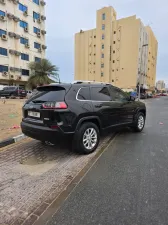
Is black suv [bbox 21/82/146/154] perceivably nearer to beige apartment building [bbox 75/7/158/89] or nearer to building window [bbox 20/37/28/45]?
building window [bbox 20/37/28/45]

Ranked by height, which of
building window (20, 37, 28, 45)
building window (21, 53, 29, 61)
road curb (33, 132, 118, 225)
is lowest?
road curb (33, 132, 118, 225)

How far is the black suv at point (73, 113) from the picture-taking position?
3.88 meters

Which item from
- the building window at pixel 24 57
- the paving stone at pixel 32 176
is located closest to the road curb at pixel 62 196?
the paving stone at pixel 32 176

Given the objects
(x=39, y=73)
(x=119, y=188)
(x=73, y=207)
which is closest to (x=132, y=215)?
(x=119, y=188)

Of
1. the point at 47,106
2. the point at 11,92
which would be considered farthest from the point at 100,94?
the point at 11,92

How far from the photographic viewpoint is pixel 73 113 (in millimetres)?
4020

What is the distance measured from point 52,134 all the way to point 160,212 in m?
2.49

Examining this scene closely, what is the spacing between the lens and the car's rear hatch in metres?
3.85

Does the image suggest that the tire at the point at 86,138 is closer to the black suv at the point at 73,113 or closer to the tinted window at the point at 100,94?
the black suv at the point at 73,113

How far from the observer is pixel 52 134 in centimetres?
386

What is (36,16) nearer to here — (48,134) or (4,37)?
(4,37)

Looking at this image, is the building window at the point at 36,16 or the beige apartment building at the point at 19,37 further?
the building window at the point at 36,16

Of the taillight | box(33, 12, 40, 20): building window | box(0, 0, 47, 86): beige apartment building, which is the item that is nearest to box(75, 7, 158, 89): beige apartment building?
box(0, 0, 47, 86): beige apartment building

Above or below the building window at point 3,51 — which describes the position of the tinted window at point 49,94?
below
